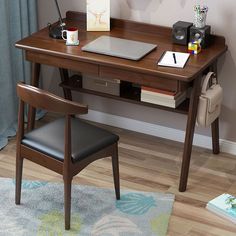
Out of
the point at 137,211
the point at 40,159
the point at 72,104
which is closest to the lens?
the point at 72,104

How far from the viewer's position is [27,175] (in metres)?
3.33

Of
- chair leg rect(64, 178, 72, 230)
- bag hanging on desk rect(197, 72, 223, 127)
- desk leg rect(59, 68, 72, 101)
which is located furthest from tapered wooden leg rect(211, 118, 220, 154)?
chair leg rect(64, 178, 72, 230)

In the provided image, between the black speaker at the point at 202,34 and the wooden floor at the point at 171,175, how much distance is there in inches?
29.1

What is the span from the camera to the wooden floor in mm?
2951

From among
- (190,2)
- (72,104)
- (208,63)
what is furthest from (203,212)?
(190,2)

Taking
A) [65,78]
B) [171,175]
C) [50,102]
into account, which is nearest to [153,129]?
[171,175]

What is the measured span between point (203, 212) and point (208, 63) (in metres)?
0.79

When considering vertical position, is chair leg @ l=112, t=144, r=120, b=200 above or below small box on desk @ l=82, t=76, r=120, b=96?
below

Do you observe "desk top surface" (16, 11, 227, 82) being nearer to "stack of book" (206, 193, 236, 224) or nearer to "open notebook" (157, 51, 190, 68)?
"open notebook" (157, 51, 190, 68)

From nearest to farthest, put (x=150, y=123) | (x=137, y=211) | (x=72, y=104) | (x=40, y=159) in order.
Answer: (x=72, y=104)
(x=40, y=159)
(x=137, y=211)
(x=150, y=123)

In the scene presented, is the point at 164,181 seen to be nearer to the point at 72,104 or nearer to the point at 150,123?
the point at 150,123

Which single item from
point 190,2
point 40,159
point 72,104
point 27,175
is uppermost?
point 190,2

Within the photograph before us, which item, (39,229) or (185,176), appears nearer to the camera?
(39,229)

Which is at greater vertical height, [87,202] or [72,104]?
[72,104]
